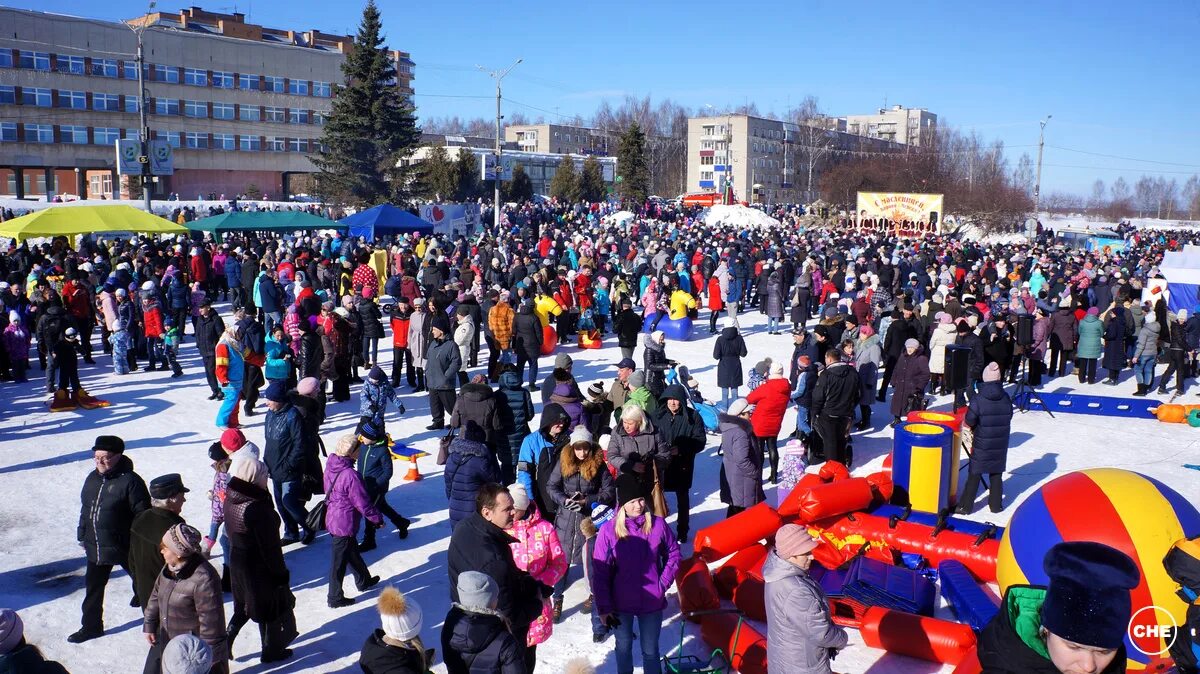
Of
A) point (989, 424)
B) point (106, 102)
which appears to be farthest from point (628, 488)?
point (106, 102)

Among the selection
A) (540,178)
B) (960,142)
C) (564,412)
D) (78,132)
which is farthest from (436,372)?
(960,142)

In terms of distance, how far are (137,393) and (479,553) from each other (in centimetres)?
975

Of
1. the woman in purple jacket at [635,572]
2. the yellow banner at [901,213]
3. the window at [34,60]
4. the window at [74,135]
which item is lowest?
the woman in purple jacket at [635,572]

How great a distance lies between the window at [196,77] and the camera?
178 ft

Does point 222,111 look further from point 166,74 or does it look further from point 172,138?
point 166,74

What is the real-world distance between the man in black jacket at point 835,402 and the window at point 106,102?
55409 millimetres

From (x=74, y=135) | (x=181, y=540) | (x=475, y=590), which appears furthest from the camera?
(x=74, y=135)

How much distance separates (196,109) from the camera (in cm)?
5538

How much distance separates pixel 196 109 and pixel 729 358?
54.4 metres

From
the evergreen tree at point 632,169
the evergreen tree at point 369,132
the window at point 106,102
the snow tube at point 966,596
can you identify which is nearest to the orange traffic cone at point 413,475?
the snow tube at point 966,596

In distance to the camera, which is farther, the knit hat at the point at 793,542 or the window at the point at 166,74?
the window at the point at 166,74

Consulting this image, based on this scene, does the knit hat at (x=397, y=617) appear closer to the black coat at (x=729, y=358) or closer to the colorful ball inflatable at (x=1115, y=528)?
the colorful ball inflatable at (x=1115, y=528)

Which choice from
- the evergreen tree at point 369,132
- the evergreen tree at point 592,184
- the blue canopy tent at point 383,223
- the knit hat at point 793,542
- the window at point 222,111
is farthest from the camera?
the window at point 222,111

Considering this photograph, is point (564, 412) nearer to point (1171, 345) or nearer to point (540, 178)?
point (1171, 345)
